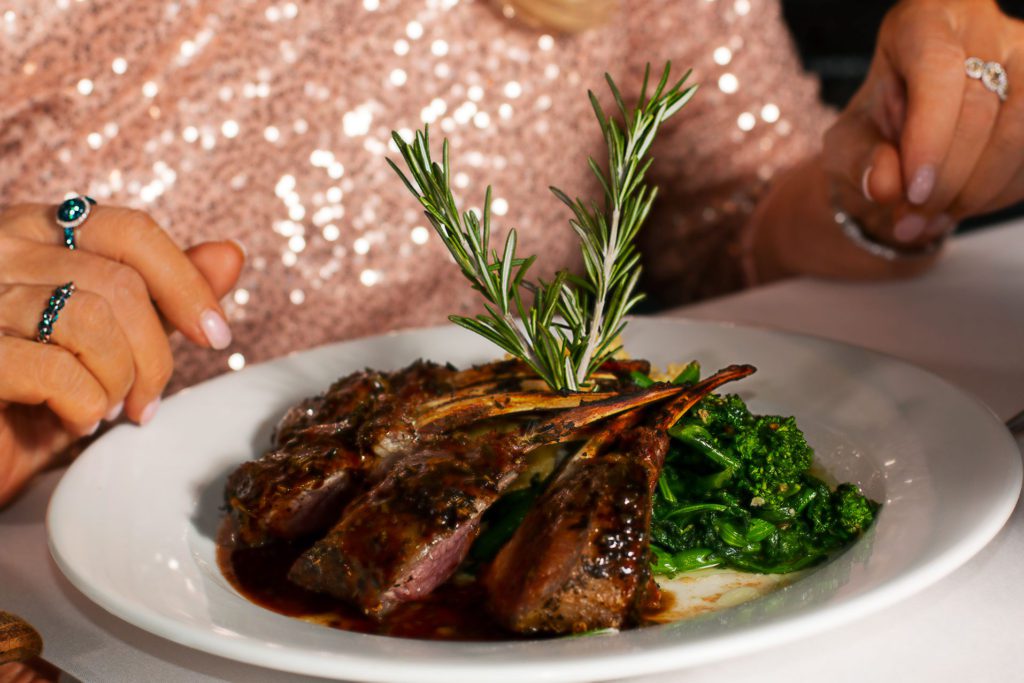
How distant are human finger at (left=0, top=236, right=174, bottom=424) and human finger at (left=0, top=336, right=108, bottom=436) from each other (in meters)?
0.09

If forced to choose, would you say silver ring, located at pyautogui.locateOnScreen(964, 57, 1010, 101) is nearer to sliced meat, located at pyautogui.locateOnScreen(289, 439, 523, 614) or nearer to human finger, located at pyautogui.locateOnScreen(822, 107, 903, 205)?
human finger, located at pyautogui.locateOnScreen(822, 107, 903, 205)

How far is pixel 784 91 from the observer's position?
3.16 meters

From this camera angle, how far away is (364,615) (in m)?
1.08

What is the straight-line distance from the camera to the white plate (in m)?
0.86

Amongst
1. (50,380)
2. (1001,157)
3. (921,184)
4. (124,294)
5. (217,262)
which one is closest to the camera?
(50,380)

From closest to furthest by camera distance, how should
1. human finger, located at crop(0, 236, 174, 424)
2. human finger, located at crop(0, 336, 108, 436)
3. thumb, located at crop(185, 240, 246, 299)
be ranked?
human finger, located at crop(0, 336, 108, 436)
human finger, located at crop(0, 236, 174, 424)
thumb, located at crop(185, 240, 246, 299)

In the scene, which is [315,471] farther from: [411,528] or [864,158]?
[864,158]

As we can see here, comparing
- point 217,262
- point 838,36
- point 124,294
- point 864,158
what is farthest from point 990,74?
point 838,36

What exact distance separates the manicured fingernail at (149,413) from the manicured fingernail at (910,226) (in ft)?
5.15

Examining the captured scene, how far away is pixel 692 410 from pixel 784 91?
85.7 inches

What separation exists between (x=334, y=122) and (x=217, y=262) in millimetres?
919

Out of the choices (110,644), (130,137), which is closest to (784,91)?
(130,137)

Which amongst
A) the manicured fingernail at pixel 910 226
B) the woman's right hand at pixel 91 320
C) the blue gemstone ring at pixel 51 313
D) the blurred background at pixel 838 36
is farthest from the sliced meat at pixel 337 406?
the blurred background at pixel 838 36

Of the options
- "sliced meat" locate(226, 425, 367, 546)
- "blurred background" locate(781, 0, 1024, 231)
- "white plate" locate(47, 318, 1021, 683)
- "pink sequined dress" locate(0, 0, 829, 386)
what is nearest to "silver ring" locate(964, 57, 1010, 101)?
"white plate" locate(47, 318, 1021, 683)
